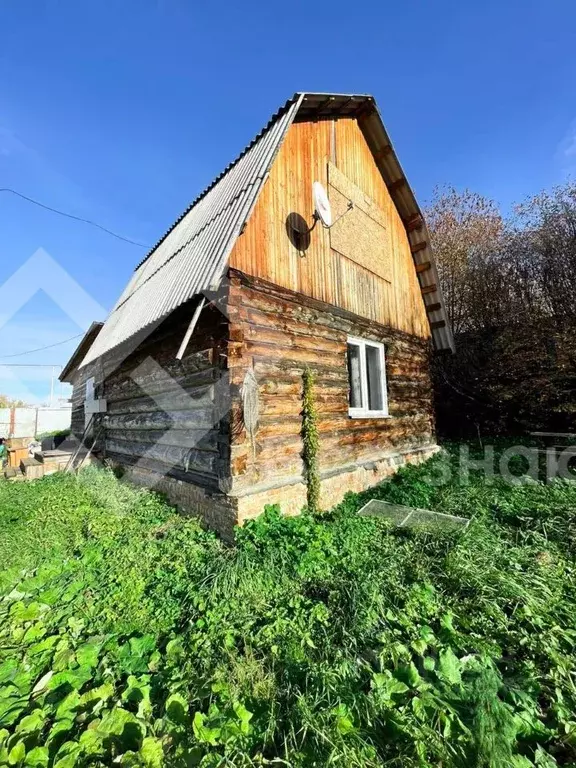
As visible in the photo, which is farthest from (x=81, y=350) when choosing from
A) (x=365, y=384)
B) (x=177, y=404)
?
(x=365, y=384)

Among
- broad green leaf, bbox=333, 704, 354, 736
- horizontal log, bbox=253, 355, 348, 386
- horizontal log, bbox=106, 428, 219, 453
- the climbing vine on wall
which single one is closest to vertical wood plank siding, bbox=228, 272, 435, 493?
horizontal log, bbox=253, 355, 348, 386

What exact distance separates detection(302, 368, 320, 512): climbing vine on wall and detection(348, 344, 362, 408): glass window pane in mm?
1790

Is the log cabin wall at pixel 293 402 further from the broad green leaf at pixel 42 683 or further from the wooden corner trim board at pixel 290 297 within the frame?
the broad green leaf at pixel 42 683

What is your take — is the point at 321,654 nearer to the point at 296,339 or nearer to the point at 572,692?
the point at 572,692

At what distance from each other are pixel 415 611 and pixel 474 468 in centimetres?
557

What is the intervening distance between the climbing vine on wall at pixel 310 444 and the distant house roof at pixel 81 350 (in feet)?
28.8

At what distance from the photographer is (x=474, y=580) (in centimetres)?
311

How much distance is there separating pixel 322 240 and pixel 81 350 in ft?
37.3

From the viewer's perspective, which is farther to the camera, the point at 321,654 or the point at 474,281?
the point at 474,281

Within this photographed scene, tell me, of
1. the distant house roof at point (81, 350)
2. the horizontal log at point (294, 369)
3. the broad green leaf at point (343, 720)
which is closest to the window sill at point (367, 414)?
the horizontal log at point (294, 369)

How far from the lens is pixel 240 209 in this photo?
197 inches

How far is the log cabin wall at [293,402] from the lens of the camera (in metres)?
4.60

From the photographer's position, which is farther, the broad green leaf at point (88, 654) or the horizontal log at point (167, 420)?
the horizontal log at point (167, 420)

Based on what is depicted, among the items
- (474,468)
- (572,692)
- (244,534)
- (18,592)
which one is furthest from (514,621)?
(474,468)
